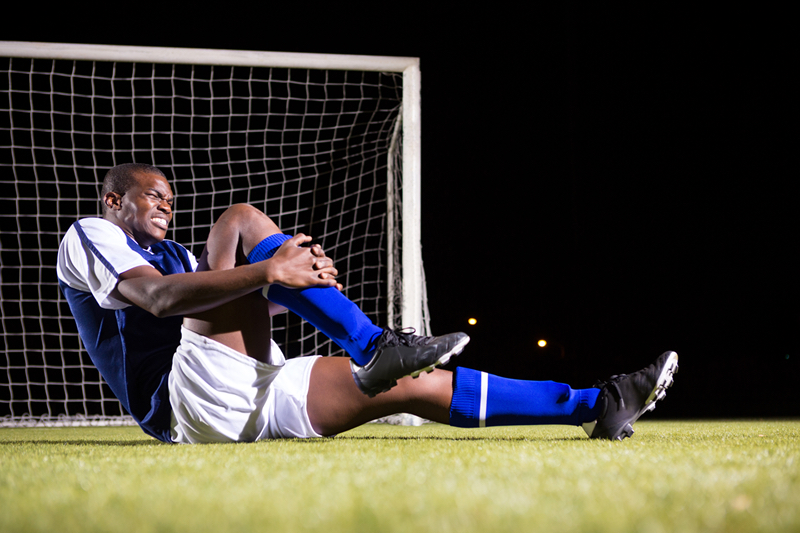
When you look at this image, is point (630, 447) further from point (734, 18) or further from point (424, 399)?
point (734, 18)

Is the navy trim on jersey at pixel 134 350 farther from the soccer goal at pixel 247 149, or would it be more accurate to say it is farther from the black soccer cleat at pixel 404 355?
the soccer goal at pixel 247 149

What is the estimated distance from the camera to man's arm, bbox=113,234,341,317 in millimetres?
1270

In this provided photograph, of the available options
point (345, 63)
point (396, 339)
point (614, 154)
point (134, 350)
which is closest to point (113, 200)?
point (134, 350)

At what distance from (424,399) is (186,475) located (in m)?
0.69

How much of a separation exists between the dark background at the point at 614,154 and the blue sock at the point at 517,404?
11.1 ft

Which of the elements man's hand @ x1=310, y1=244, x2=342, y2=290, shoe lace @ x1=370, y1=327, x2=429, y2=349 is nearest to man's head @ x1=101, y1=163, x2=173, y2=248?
man's hand @ x1=310, y1=244, x2=342, y2=290

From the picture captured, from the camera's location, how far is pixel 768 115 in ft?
17.8

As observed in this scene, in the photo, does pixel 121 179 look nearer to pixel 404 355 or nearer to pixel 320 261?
pixel 320 261

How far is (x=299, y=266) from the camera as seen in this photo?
1.28 metres

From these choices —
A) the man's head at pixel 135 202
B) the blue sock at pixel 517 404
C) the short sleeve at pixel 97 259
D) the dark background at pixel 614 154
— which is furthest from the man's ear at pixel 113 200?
the dark background at pixel 614 154

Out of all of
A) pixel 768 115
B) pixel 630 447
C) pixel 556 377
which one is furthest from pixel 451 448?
pixel 556 377

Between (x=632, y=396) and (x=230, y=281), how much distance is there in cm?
99

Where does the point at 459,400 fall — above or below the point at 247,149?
below

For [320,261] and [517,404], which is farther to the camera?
[517,404]
